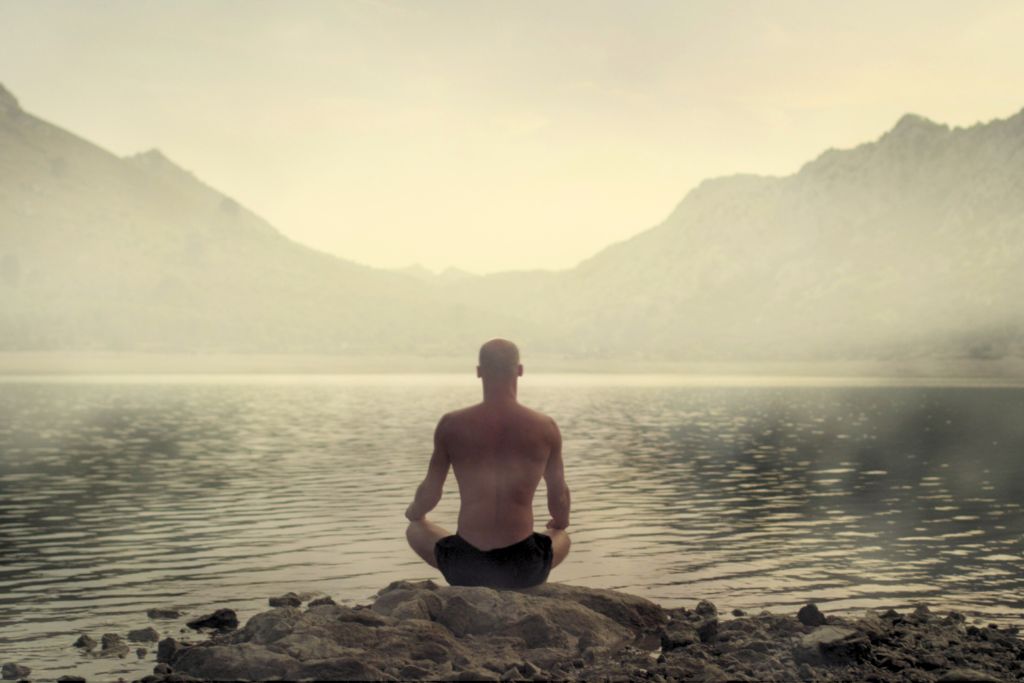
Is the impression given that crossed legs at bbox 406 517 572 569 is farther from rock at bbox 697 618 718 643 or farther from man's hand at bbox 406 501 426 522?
rock at bbox 697 618 718 643

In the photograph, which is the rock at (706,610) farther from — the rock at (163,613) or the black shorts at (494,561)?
the rock at (163,613)

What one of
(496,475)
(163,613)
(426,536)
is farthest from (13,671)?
(496,475)

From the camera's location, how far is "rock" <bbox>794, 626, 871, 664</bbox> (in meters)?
12.2

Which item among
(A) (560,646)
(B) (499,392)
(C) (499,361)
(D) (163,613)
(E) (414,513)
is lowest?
(D) (163,613)

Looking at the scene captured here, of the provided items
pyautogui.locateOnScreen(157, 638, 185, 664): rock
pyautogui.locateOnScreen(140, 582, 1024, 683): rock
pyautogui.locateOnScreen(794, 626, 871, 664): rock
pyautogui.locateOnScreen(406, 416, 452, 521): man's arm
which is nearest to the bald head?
pyautogui.locateOnScreen(406, 416, 452, 521): man's arm

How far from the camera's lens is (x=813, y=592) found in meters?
18.2

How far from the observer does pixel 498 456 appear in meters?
13.0

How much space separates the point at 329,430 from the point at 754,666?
56.6 metres

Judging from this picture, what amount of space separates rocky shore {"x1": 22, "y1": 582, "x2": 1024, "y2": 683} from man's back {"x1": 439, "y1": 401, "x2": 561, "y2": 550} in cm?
98

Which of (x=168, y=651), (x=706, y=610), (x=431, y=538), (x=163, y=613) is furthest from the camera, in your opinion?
(x=163, y=613)

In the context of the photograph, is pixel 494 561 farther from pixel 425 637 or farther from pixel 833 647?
pixel 833 647

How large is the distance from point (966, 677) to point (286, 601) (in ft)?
30.0

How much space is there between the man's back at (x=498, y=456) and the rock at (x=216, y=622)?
4106 mm

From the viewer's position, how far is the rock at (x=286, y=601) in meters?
16.2
